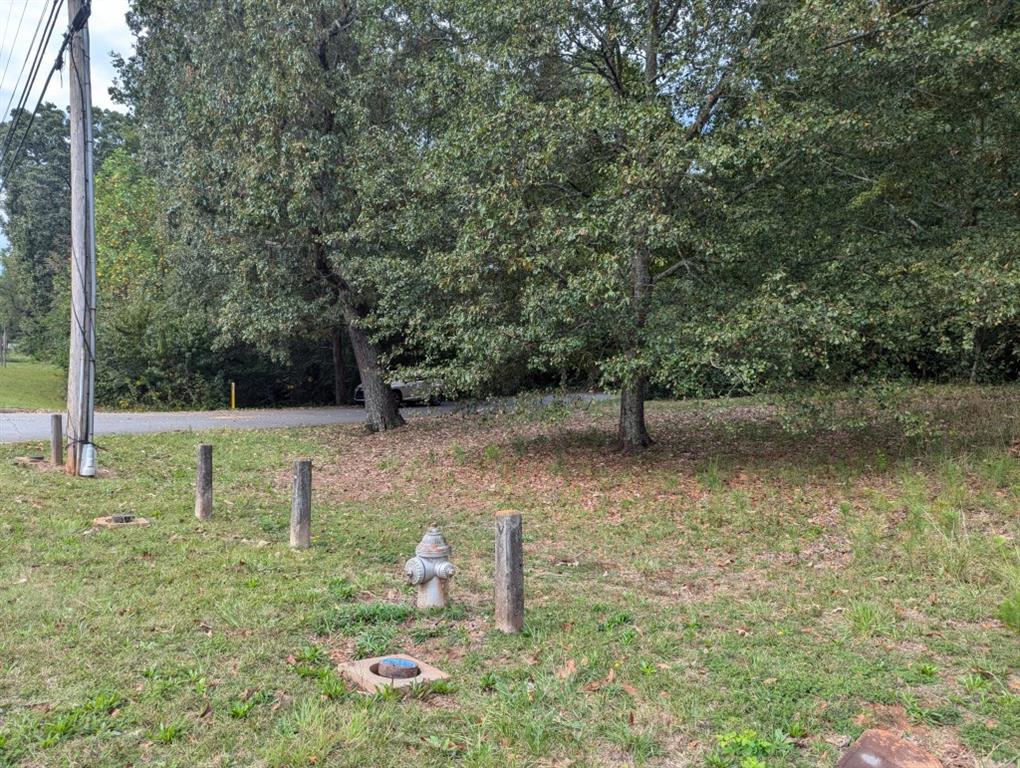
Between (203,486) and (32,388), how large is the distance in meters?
22.8

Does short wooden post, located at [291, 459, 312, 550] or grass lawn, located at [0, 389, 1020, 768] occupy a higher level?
short wooden post, located at [291, 459, 312, 550]

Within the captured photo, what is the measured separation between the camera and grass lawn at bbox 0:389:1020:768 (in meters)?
3.12

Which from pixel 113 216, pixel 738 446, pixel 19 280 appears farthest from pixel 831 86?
pixel 19 280

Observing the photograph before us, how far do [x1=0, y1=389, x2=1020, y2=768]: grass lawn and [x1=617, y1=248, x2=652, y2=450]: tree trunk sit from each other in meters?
1.52

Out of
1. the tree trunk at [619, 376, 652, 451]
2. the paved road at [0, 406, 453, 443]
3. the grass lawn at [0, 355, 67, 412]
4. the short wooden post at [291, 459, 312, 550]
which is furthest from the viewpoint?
the grass lawn at [0, 355, 67, 412]

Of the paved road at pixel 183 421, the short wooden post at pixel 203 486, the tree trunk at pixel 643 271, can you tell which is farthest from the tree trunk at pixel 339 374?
the short wooden post at pixel 203 486

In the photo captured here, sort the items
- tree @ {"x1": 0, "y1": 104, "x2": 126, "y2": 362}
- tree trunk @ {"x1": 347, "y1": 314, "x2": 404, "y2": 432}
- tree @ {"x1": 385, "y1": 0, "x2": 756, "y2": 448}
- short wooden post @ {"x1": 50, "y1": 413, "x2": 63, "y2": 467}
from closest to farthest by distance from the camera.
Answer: tree @ {"x1": 385, "y1": 0, "x2": 756, "y2": 448} < short wooden post @ {"x1": 50, "y1": 413, "x2": 63, "y2": 467} < tree trunk @ {"x1": 347, "y1": 314, "x2": 404, "y2": 432} < tree @ {"x1": 0, "y1": 104, "x2": 126, "y2": 362}

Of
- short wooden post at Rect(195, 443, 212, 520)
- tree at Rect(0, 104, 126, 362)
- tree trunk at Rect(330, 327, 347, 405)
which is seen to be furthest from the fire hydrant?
tree at Rect(0, 104, 126, 362)

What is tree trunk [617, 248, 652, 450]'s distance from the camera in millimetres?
9305

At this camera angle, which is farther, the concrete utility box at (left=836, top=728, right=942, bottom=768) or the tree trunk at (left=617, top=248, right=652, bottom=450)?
the tree trunk at (left=617, top=248, right=652, bottom=450)

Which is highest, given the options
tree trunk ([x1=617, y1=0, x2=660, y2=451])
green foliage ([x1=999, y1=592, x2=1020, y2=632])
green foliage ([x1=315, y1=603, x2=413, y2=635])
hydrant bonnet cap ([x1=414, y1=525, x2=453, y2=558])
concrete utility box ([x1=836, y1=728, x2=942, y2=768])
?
tree trunk ([x1=617, y1=0, x2=660, y2=451])

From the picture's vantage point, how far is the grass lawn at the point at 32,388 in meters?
21.4

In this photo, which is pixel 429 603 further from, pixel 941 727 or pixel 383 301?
pixel 383 301

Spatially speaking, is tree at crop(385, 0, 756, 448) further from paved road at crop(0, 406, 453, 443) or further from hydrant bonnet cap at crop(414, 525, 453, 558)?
paved road at crop(0, 406, 453, 443)
